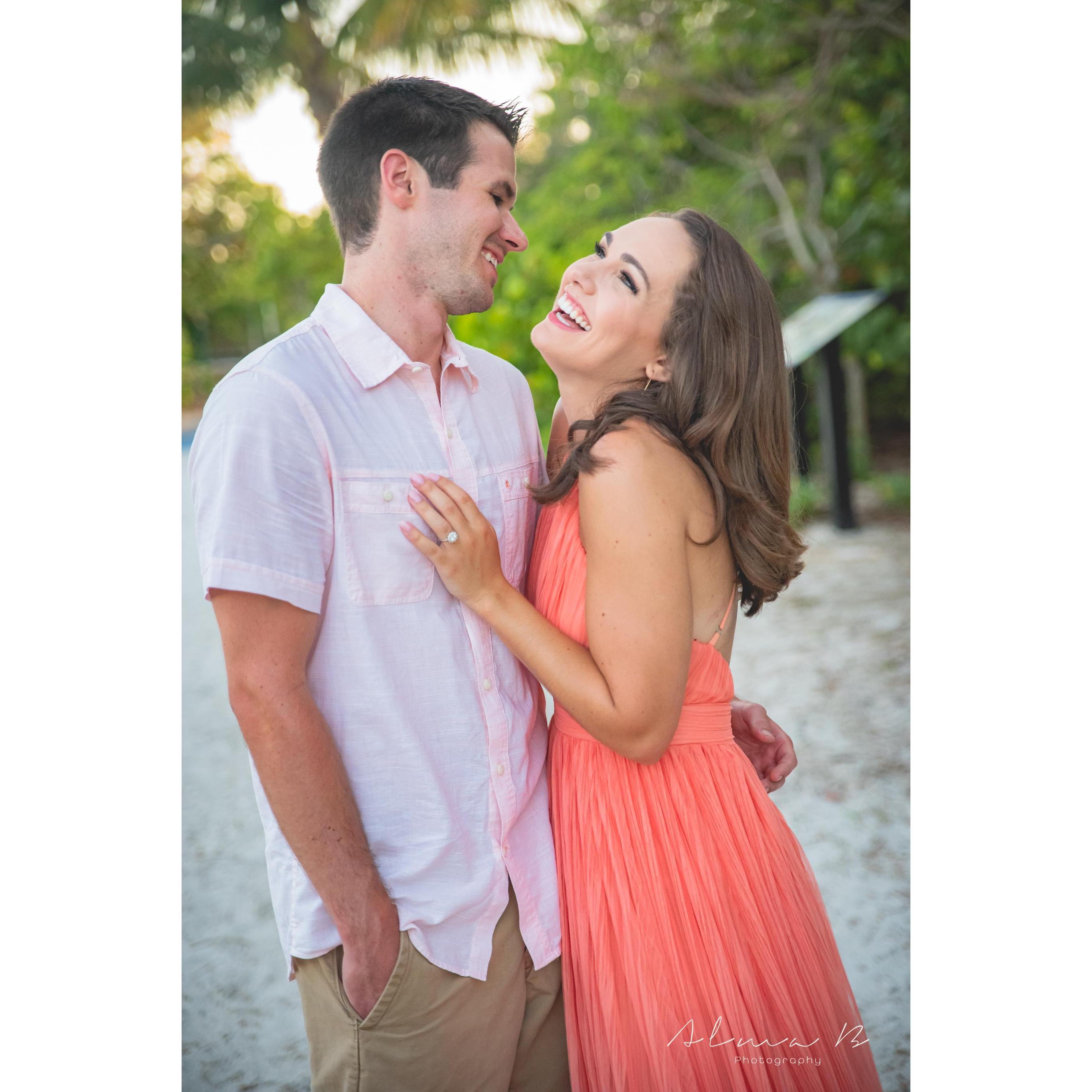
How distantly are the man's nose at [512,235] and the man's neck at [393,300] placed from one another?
0.18m

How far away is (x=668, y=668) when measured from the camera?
147 centimetres

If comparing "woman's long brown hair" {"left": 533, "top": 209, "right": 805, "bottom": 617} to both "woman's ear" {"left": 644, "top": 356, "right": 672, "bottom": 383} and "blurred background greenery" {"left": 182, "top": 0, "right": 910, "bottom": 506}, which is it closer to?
"woman's ear" {"left": 644, "top": 356, "right": 672, "bottom": 383}

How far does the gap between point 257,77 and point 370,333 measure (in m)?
4.30

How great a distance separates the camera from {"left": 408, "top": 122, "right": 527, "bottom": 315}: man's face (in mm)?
1544

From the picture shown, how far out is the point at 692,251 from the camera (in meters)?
1.61

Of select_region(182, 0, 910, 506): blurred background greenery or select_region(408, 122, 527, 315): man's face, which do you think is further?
select_region(182, 0, 910, 506): blurred background greenery

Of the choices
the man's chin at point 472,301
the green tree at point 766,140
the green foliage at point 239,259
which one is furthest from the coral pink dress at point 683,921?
the green tree at point 766,140

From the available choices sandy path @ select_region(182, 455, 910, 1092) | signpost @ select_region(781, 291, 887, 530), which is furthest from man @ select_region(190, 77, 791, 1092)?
signpost @ select_region(781, 291, 887, 530)

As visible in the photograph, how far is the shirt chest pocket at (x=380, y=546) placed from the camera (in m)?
1.41

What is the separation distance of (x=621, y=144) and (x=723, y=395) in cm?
762

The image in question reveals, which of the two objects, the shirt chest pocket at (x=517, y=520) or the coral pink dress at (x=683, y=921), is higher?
the shirt chest pocket at (x=517, y=520)
